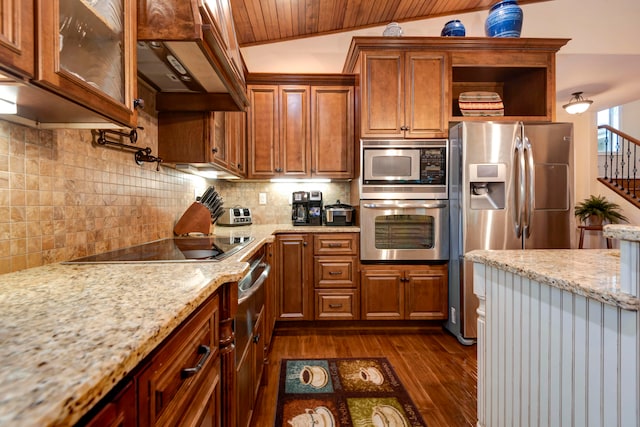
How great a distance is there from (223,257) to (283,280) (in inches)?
61.0

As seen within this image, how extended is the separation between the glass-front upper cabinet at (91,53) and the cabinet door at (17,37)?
0.07ft

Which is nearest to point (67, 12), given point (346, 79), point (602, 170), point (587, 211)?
point (346, 79)

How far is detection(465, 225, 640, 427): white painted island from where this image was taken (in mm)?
747

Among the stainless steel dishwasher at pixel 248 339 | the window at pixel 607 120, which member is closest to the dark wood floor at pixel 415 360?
the stainless steel dishwasher at pixel 248 339

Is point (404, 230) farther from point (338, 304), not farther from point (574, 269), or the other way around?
point (574, 269)

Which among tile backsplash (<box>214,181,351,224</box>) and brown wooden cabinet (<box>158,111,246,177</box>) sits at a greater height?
brown wooden cabinet (<box>158,111,246,177</box>)

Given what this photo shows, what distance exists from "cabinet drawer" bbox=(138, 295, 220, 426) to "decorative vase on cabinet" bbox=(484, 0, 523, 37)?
3.12 meters

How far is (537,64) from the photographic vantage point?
8.63 ft

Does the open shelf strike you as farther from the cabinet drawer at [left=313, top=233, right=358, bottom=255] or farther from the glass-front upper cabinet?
the glass-front upper cabinet

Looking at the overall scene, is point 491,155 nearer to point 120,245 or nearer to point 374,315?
point 374,315

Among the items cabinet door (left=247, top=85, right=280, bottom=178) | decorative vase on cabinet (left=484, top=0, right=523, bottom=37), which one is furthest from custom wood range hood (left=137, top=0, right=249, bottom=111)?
decorative vase on cabinet (left=484, top=0, right=523, bottom=37)

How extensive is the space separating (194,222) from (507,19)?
302 centimetres

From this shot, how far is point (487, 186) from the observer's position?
97.9 inches

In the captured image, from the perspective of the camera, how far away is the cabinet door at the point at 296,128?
2.98 metres
